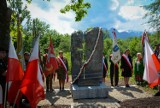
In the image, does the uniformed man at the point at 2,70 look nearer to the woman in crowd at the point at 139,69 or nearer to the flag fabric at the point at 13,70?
the flag fabric at the point at 13,70

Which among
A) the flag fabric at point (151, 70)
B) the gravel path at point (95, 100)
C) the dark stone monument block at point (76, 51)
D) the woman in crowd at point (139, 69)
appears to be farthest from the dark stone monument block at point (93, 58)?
the flag fabric at point (151, 70)

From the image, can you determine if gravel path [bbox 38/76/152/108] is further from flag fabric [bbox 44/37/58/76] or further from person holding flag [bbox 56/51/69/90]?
flag fabric [bbox 44/37/58/76]

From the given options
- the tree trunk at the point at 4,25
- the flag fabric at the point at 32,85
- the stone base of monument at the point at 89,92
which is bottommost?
the stone base of monument at the point at 89,92

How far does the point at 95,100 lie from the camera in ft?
42.9

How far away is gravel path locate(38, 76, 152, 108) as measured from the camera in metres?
11.9

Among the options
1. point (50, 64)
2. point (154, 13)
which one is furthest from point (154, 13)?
point (50, 64)

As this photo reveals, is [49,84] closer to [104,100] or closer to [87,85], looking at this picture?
[87,85]

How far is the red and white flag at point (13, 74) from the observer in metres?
7.74

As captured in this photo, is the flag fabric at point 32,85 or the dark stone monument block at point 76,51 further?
the dark stone monument block at point 76,51

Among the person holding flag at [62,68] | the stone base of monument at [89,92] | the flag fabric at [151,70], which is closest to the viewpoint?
the flag fabric at [151,70]

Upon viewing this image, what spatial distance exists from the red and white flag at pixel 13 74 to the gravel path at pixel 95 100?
3.72 meters

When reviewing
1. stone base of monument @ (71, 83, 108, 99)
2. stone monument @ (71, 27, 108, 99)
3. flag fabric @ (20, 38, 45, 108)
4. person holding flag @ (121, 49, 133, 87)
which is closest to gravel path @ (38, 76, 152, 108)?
stone base of monument @ (71, 83, 108, 99)

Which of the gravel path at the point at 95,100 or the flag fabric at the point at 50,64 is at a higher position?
the flag fabric at the point at 50,64

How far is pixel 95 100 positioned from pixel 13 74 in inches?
232
